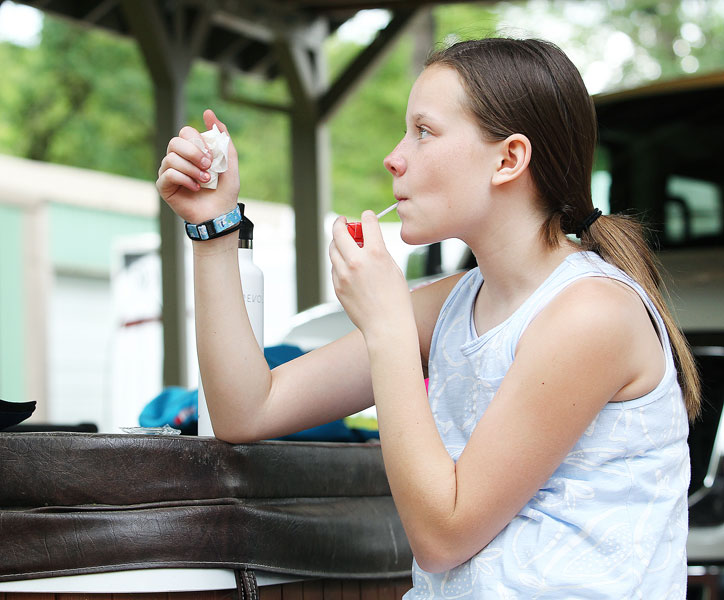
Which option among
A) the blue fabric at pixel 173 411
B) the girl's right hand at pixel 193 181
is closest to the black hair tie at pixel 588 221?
the girl's right hand at pixel 193 181

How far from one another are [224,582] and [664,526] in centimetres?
61

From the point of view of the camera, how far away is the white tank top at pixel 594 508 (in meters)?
1.23

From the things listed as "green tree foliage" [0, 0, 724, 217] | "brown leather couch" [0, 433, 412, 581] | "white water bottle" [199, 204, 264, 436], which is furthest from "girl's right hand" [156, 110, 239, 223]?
"green tree foliage" [0, 0, 724, 217]

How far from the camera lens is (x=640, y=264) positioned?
142 cm

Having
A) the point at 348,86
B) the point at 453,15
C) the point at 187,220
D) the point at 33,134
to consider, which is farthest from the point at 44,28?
the point at 187,220

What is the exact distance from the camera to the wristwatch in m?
1.45

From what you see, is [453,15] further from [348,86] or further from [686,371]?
[686,371]

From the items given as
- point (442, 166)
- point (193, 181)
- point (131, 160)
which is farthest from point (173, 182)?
point (131, 160)

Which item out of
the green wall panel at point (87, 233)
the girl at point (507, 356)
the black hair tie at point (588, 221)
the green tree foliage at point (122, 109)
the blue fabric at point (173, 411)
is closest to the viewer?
the girl at point (507, 356)

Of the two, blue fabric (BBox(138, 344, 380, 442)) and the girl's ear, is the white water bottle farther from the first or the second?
the girl's ear

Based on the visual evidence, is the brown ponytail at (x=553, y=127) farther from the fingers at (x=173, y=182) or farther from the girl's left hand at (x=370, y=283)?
the fingers at (x=173, y=182)

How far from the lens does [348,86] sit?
711 centimetres

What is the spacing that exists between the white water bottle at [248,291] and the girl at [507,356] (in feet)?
0.32

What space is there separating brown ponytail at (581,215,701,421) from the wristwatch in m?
0.52
